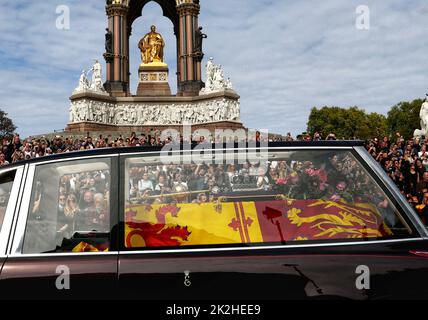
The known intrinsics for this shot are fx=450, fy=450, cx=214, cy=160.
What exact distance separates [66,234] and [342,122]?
98.4 metres

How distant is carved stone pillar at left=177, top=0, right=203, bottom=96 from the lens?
1609 inches

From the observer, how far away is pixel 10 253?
2936 mm

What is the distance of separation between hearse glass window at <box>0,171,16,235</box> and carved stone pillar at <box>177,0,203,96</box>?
37972mm

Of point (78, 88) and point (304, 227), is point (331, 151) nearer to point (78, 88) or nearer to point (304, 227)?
point (304, 227)

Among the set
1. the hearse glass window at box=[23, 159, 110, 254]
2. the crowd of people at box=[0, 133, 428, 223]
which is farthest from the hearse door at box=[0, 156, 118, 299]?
the crowd of people at box=[0, 133, 428, 223]

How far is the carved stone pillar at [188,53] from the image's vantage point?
1609 inches

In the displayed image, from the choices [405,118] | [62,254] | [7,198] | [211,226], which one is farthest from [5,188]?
[405,118]

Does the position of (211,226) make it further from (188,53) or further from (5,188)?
(188,53)

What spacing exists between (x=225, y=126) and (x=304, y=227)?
117 ft

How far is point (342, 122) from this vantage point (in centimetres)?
9694

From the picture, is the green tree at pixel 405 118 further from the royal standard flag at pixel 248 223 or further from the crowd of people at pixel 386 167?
the royal standard flag at pixel 248 223

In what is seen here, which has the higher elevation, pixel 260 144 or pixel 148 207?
pixel 260 144

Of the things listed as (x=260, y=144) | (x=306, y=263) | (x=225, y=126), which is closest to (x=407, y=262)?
(x=306, y=263)

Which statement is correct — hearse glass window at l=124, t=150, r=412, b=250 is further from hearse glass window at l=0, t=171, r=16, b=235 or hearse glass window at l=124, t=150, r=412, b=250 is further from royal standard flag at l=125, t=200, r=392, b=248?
hearse glass window at l=0, t=171, r=16, b=235
